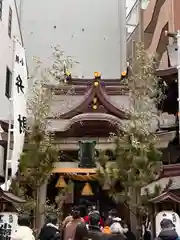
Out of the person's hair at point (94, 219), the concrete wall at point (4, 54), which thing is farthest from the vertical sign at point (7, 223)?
the concrete wall at point (4, 54)

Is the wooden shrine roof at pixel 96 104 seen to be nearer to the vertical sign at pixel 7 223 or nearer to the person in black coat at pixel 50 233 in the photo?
the vertical sign at pixel 7 223

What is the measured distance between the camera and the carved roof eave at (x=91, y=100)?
60.1 feet

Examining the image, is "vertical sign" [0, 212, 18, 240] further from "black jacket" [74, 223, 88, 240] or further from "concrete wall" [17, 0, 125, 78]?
"concrete wall" [17, 0, 125, 78]

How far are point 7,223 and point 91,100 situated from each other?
818cm

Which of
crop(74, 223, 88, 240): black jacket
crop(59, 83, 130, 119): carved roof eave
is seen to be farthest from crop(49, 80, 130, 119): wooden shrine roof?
crop(74, 223, 88, 240): black jacket

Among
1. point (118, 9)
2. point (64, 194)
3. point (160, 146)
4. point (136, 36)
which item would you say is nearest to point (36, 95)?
point (64, 194)

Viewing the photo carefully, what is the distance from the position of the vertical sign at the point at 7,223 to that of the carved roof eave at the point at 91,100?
286 inches

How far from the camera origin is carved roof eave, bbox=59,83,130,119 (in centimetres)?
1833

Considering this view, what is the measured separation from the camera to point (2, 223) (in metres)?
11.8

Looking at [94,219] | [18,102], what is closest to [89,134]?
[18,102]

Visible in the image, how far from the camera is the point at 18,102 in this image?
14.3 metres

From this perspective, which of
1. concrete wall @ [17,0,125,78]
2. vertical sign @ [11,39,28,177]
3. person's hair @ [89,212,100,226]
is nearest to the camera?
person's hair @ [89,212,100,226]

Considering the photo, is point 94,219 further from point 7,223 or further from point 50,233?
point 7,223

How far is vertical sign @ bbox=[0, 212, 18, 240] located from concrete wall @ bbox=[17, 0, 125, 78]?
16.5 meters
